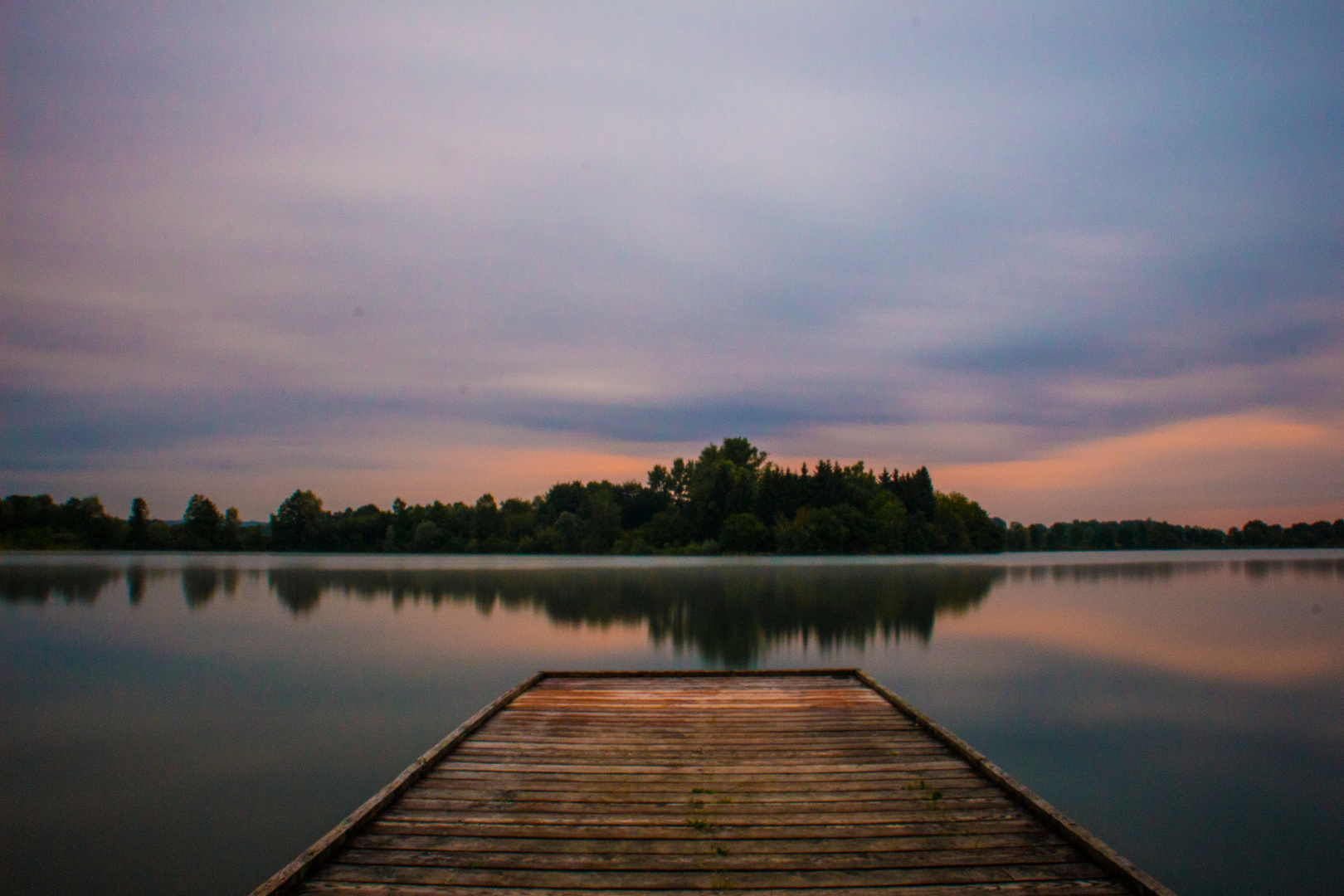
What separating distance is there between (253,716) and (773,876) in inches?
382

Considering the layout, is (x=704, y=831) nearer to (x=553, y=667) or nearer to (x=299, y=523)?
(x=553, y=667)

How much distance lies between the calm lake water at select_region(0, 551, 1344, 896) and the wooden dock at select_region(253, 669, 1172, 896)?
2046mm

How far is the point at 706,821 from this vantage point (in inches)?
182

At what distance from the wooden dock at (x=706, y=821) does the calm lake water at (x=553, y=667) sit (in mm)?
2046

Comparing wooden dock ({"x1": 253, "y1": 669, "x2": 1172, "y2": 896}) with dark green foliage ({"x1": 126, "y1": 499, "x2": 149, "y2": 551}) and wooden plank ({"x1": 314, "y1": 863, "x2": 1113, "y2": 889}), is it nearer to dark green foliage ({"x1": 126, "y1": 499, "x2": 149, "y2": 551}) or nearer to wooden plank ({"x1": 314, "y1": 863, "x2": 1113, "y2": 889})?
wooden plank ({"x1": 314, "y1": 863, "x2": 1113, "y2": 889})

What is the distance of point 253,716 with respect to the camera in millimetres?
10891

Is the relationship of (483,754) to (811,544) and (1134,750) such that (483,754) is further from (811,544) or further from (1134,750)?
(811,544)

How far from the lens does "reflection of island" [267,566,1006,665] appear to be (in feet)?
62.8

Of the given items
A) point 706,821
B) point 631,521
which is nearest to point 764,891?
point 706,821

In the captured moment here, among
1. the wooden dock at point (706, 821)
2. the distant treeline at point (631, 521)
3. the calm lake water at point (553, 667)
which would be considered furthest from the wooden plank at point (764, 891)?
the distant treeline at point (631, 521)

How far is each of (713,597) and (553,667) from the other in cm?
1450

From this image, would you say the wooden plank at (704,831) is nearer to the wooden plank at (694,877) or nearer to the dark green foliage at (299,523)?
the wooden plank at (694,877)

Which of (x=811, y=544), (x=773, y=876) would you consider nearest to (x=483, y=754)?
(x=773, y=876)

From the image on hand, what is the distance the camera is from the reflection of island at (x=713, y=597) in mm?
19141
